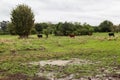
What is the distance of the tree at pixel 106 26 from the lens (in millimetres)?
73688

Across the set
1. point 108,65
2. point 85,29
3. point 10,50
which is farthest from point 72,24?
→ point 108,65

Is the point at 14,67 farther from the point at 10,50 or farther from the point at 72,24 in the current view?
the point at 72,24

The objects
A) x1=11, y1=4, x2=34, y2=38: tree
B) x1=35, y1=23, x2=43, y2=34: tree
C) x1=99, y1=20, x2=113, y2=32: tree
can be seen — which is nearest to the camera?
x1=11, y1=4, x2=34, y2=38: tree

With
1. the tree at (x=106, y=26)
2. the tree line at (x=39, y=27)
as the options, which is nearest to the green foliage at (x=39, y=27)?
the tree line at (x=39, y=27)

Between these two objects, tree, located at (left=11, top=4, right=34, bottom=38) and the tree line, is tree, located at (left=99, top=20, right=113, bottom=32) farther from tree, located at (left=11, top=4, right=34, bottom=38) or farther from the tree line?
tree, located at (left=11, top=4, right=34, bottom=38)

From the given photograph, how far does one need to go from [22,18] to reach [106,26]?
29.5 metres

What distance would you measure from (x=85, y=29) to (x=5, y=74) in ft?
163

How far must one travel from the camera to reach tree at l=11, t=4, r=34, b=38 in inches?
1951

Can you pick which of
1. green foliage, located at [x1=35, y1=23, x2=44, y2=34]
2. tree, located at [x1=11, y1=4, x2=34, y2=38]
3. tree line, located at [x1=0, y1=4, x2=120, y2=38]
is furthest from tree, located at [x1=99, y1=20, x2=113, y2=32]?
tree, located at [x1=11, y1=4, x2=34, y2=38]

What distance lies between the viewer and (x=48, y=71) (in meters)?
15.1

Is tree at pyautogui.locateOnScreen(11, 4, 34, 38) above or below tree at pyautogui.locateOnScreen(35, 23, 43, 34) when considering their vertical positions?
above

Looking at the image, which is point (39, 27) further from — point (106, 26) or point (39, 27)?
point (106, 26)

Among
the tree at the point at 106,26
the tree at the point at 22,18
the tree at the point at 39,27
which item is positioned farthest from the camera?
the tree at the point at 39,27

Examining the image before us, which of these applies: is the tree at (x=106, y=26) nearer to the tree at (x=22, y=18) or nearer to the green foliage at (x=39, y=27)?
the green foliage at (x=39, y=27)
